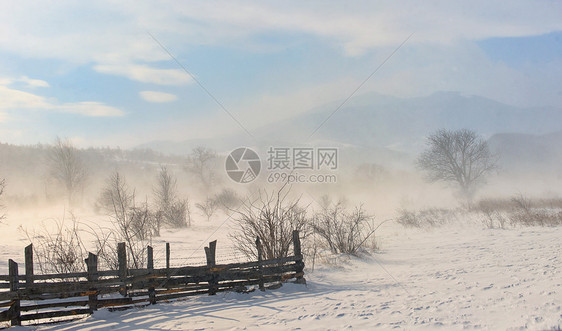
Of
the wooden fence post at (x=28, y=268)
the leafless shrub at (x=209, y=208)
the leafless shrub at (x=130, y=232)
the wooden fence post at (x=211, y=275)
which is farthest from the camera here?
the leafless shrub at (x=209, y=208)

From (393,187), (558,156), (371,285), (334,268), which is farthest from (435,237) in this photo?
(558,156)

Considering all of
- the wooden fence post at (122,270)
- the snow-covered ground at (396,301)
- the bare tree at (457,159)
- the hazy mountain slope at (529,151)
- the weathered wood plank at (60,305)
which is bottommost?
the snow-covered ground at (396,301)

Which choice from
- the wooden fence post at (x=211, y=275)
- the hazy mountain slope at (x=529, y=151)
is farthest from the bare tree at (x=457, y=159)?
the hazy mountain slope at (x=529, y=151)

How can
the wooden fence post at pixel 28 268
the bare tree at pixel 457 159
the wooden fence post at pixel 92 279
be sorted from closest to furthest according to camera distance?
the wooden fence post at pixel 28 268
the wooden fence post at pixel 92 279
the bare tree at pixel 457 159

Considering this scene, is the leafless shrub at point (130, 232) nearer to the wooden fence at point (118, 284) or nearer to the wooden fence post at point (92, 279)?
the wooden fence at point (118, 284)

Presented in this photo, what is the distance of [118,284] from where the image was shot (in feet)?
26.8

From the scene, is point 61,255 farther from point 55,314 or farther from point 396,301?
point 396,301

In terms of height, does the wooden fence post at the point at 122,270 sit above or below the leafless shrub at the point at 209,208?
below

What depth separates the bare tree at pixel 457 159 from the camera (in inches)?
1761

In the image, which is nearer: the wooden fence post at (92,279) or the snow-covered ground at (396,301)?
the snow-covered ground at (396,301)

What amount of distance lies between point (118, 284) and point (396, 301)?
18.8 feet

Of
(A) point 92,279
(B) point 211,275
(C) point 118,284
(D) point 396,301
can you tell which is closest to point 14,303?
(A) point 92,279

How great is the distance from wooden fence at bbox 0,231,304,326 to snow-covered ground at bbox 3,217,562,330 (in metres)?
0.25

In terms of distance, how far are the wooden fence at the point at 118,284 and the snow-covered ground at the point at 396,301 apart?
25cm
